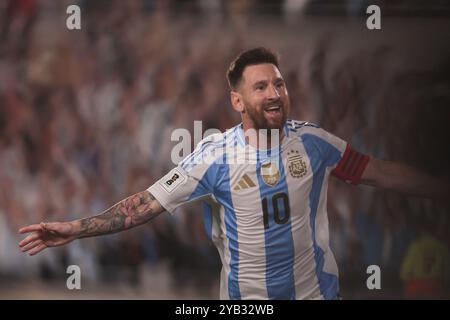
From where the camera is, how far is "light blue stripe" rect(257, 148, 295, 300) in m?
2.89

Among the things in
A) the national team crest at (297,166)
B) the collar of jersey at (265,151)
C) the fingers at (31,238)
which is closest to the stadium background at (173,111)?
the collar of jersey at (265,151)

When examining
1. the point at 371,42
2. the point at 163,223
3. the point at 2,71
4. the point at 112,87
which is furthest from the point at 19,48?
the point at 371,42

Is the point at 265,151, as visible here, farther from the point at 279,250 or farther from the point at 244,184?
the point at 279,250

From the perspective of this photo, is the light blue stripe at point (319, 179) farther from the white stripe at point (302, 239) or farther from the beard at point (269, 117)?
the beard at point (269, 117)

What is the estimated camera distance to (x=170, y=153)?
3461 millimetres

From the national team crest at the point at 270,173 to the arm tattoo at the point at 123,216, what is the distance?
19.3 inches

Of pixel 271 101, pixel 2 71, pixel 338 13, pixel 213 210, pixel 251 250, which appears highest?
pixel 338 13

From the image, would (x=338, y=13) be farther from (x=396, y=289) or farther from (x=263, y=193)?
(x=396, y=289)

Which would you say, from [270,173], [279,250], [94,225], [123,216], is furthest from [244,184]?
[94,225]

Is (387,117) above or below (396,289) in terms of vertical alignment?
above

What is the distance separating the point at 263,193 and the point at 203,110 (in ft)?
2.52

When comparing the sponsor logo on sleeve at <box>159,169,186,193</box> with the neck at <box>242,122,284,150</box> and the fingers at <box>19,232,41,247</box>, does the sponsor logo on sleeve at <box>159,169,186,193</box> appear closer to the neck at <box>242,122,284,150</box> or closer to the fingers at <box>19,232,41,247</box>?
the neck at <box>242,122,284,150</box>

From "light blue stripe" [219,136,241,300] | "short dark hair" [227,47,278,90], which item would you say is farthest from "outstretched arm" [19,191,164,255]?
"short dark hair" [227,47,278,90]

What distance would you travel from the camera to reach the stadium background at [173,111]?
3.44 m
